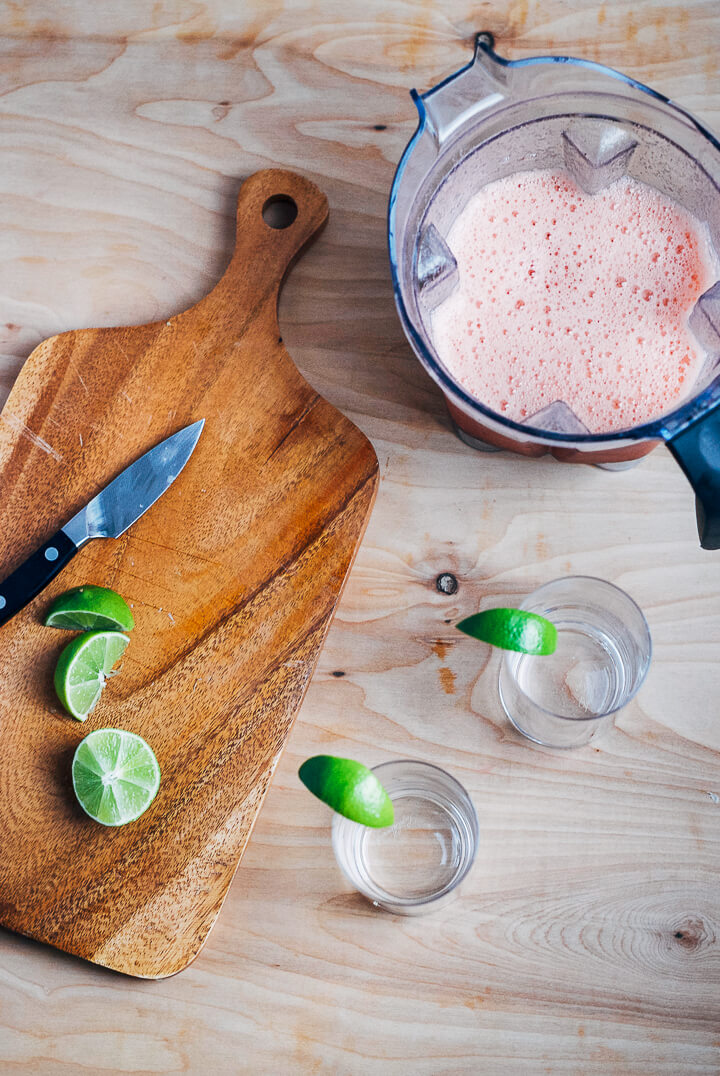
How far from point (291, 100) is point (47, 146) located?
0.87 feet

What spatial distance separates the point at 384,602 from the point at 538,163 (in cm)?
43

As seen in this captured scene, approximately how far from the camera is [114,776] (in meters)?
0.84

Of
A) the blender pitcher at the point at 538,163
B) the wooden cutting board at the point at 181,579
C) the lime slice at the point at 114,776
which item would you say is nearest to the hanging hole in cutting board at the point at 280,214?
the wooden cutting board at the point at 181,579

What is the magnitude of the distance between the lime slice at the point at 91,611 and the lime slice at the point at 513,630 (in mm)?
321

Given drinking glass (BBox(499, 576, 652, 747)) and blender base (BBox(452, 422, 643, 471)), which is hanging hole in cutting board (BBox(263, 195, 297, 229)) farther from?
drinking glass (BBox(499, 576, 652, 747))

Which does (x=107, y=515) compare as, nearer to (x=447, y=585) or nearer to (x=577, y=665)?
(x=447, y=585)

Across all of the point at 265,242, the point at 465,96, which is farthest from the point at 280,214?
the point at 465,96

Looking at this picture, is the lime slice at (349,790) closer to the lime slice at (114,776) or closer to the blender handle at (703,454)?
the lime slice at (114,776)

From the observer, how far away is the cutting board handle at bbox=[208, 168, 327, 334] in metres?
0.92

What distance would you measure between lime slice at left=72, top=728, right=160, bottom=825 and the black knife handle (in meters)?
0.15

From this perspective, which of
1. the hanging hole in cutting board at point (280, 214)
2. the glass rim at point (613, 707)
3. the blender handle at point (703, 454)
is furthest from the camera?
the hanging hole in cutting board at point (280, 214)

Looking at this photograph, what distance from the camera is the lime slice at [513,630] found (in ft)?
2.58

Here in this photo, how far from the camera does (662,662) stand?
891 mm

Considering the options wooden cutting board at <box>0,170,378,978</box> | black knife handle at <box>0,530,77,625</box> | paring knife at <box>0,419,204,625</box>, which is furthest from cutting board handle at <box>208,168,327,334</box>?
black knife handle at <box>0,530,77,625</box>
